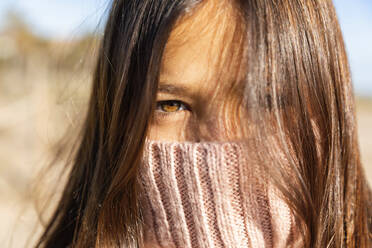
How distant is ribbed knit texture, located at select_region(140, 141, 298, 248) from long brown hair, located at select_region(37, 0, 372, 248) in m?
0.04

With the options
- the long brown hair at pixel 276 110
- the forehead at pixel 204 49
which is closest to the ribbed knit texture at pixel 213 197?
the long brown hair at pixel 276 110

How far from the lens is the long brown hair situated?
891 mm

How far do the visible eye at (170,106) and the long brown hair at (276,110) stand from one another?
0.20ft

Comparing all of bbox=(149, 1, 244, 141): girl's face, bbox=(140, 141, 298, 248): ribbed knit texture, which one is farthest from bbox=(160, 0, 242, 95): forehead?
bbox=(140, 141, 298, 248): ribbed knit texture

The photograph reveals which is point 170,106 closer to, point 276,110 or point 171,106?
point 171,106

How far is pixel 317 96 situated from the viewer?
0.93 metres

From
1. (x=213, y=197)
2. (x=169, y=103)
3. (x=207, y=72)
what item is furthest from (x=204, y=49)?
(x=213, y=197)

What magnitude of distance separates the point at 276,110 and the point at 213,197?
25 cm

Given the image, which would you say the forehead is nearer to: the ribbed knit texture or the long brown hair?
the long brown hair

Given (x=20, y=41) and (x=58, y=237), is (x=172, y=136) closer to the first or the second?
(x=58, y=237)

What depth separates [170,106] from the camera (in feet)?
3.28

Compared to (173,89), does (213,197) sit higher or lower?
lower

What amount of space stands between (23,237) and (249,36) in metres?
3.65

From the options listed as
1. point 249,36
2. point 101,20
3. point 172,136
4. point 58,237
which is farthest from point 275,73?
point 58,237
